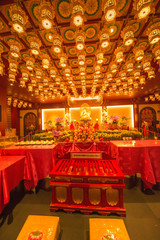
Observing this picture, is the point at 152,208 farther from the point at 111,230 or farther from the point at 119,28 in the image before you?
the point at 119,28

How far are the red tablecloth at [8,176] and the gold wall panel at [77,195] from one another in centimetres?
120

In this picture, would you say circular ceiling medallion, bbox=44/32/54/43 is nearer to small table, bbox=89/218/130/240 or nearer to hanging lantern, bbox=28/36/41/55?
hanging lantern, bbox=28/36/41/55

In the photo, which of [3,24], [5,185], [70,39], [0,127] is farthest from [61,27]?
[0,127]

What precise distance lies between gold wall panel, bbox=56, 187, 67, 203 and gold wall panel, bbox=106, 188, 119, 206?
0.85 meters

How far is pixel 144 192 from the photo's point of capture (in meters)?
2.63

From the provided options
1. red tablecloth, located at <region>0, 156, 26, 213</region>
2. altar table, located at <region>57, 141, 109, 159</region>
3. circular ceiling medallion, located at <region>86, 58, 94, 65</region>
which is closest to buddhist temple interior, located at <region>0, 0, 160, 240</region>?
red tablecloth, located at <region>0, 156, 26, 213</region>

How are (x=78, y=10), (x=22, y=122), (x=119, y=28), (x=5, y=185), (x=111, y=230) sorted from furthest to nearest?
1. (x=22, y=122)
2. (x=119, y=28)
3. (x=5, y=185)
4. (x=78, y=10)
5. (x=111, y=230)

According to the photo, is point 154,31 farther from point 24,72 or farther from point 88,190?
point 24,72

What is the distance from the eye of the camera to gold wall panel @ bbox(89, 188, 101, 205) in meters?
1.99

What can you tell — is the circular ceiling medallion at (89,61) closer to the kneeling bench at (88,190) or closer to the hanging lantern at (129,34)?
the hanging lantern at (129,34)

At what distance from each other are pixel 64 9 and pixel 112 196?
4075 millimetres

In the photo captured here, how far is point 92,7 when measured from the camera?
223 cm

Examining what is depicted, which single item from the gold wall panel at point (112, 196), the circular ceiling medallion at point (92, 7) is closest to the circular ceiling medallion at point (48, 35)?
the circular ceiling medallion at point (92, 7)

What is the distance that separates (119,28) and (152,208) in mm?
4436
